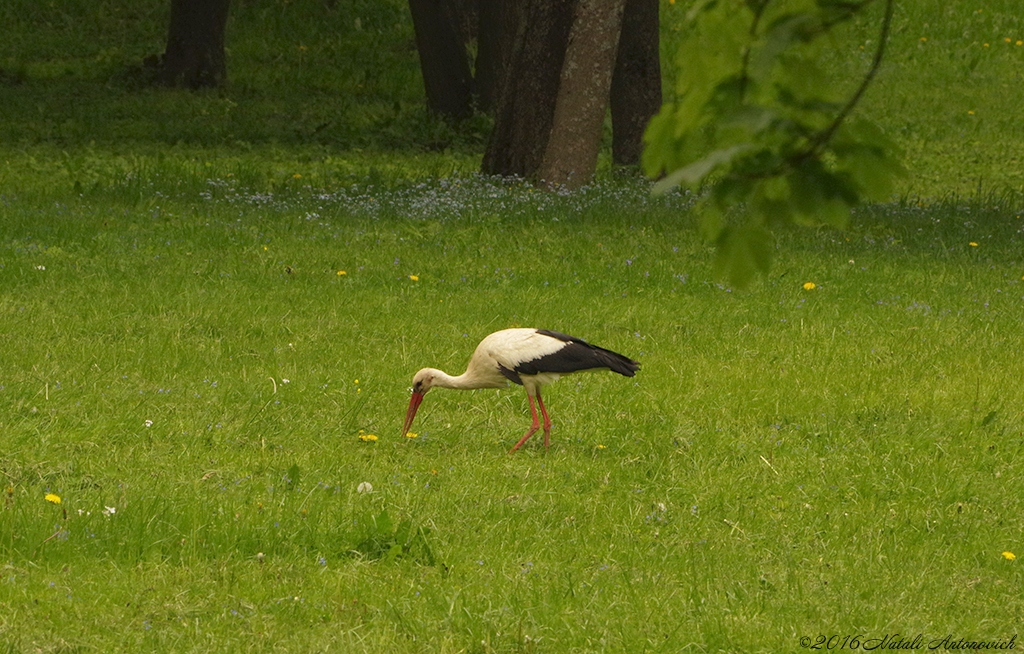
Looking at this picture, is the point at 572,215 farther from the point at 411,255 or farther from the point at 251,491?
the point at 251,491

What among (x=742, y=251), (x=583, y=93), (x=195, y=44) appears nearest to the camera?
(x=742, y=251)

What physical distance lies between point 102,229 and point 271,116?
37.8 feet

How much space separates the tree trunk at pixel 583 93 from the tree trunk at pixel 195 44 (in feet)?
40.2

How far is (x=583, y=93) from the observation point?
15.3 metres

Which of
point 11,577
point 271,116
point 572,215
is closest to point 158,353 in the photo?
point 11,577

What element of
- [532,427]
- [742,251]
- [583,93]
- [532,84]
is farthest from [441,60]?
[742,251]

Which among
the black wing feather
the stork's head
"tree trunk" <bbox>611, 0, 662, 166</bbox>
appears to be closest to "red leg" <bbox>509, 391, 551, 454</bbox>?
the black wing feather

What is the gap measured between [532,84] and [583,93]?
149cm

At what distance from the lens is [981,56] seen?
28656 mm

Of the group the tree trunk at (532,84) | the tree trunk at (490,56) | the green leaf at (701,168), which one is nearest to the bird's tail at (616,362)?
the green leaf at (701,168)

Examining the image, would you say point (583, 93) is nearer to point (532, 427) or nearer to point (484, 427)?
point (484, 427)

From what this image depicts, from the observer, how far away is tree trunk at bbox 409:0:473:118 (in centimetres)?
2236

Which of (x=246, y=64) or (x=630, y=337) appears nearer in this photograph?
(x=630, y=337)

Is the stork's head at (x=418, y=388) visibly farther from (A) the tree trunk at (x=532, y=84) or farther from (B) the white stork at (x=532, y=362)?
(A) the tree trunk at (x=532, y=84)
